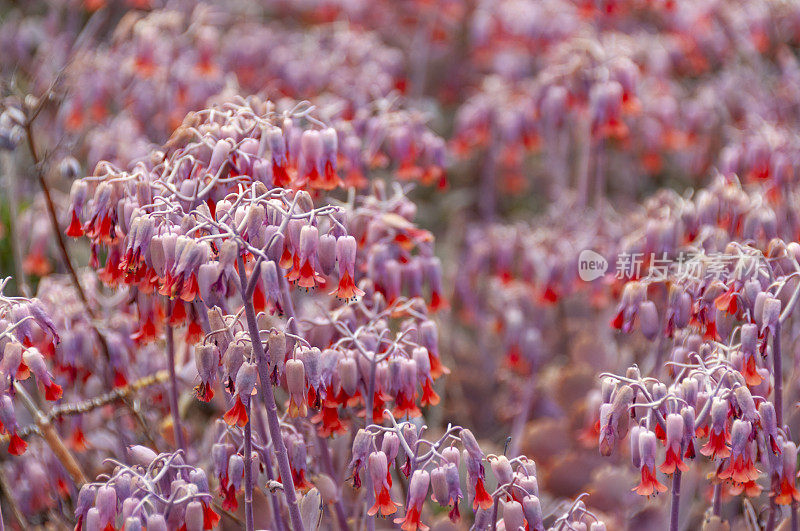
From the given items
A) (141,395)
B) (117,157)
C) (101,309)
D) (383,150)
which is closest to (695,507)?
(383,150)

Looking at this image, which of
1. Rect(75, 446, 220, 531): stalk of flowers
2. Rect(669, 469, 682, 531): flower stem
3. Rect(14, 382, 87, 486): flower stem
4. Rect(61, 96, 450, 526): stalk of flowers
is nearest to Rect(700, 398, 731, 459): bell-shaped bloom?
Rect(669, 469, 682, 531): flower stem

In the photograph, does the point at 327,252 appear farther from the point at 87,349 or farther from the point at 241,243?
the point at 87,349

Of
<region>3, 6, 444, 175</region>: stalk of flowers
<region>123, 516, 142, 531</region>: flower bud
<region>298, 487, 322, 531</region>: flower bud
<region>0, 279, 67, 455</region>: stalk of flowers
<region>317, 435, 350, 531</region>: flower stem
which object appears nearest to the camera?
<region>123, 516, 142, 531</region>: flower bud

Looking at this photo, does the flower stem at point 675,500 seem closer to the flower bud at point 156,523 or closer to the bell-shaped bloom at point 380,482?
the bell-shaped bloom at point 380,482

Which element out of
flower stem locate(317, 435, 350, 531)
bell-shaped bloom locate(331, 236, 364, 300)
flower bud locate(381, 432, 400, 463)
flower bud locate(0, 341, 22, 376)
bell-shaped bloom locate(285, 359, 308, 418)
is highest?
bell-shaped bloom locate(331, 236, 364, 300)

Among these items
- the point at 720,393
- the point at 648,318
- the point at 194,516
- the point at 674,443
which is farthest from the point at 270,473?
the point at 648,318

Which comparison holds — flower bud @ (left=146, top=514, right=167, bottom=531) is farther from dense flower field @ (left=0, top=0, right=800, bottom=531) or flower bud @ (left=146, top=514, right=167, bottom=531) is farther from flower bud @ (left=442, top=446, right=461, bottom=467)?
flower bud @ (left=442, top=446, right=461, bottom=467)

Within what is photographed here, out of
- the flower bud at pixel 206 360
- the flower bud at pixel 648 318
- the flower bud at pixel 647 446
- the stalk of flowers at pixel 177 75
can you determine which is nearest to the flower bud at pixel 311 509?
the flower bud at pixel 206 360
